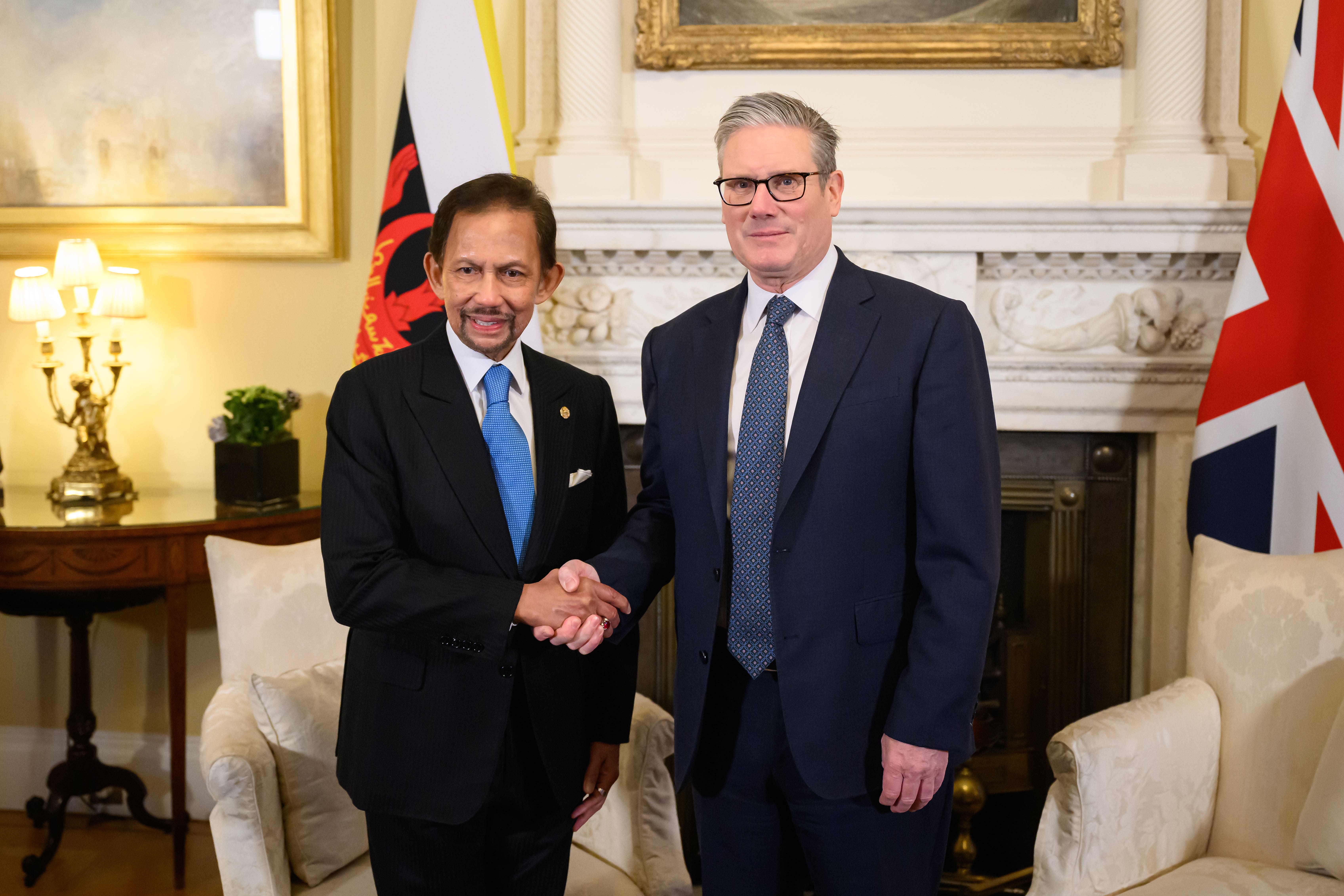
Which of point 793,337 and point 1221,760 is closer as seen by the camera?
point 793,337

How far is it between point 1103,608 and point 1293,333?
35.2 inches

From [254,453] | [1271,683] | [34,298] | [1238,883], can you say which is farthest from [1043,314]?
[34,298]

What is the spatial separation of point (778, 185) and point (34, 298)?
2.41 meters

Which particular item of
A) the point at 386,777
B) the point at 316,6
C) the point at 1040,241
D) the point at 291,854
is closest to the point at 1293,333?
the point at 1040,241

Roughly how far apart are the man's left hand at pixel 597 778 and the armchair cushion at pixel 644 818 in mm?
339

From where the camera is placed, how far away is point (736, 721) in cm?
147

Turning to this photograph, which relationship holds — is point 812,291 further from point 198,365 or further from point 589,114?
point 198,365

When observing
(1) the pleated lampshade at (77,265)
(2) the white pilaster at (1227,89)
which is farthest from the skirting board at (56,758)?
(2) the white pilaster at (1227,89)

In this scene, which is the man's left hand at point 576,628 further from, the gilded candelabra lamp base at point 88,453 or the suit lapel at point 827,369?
the gilded candelabra lamp base at point 88,453

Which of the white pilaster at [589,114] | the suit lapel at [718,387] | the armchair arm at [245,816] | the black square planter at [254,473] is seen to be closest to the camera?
the suit lapel at [718,387]

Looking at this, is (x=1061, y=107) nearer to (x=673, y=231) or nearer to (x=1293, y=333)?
(x=1293, y=333)

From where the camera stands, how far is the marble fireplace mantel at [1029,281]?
2527 mm

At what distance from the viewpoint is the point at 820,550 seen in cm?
138

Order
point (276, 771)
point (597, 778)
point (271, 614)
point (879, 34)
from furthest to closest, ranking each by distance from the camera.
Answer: point (879, 34) < point (271, 614) < point (276, 771) < point (597, 778)
